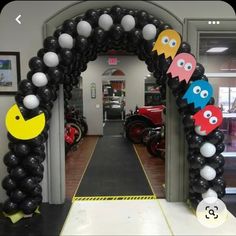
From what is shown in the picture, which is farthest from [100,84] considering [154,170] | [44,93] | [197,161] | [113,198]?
[197,161]

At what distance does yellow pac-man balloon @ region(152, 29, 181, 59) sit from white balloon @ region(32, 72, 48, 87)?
1.40m

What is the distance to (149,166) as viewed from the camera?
564 cm

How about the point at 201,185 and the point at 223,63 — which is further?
the point at 223,63

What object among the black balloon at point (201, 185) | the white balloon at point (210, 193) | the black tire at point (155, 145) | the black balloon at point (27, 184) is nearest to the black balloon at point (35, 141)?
the black balloon at point (27, 184)

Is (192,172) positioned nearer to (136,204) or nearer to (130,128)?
(136,204)

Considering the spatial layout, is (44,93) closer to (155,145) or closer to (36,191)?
(36,191)

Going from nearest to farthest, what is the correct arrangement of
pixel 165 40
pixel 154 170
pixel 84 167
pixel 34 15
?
pixel 165 40, pixel 34 15, pixel 154 170, pixel 84 167

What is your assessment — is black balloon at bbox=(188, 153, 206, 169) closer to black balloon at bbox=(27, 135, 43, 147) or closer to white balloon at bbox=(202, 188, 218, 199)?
white balloon at bbox=(202, 188, 218, 199)

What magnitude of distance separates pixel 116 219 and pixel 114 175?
179 cm

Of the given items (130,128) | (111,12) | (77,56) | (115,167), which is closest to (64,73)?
(77,56)

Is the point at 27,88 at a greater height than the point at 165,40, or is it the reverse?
the point at 165,40

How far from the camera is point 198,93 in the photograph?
314 cm

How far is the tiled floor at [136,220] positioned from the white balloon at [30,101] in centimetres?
150

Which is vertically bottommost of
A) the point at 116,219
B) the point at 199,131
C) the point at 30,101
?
the point at 116,219
